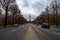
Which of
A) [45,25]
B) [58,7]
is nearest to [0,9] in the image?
[45,25]

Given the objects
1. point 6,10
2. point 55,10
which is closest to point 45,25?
point 55,10

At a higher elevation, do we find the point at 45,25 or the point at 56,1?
the point at 56,1

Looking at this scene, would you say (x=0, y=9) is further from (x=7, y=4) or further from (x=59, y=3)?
(x=59, y=3)

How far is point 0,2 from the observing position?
73.0 meters

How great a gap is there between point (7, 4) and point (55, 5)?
21163 mm

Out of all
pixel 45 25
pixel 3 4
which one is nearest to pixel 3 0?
pixel 3 4

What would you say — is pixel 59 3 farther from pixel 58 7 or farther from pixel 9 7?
pixel 9 7

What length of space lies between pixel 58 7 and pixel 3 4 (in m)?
24.0

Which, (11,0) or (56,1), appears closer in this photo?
(56,1)

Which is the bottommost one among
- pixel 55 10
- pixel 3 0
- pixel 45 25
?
pixel 45 25

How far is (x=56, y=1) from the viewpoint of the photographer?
235 feet

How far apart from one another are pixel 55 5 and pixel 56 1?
2.07 m

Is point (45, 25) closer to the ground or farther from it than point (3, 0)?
closer to the ground

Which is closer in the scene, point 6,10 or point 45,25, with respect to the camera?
point 45,25
